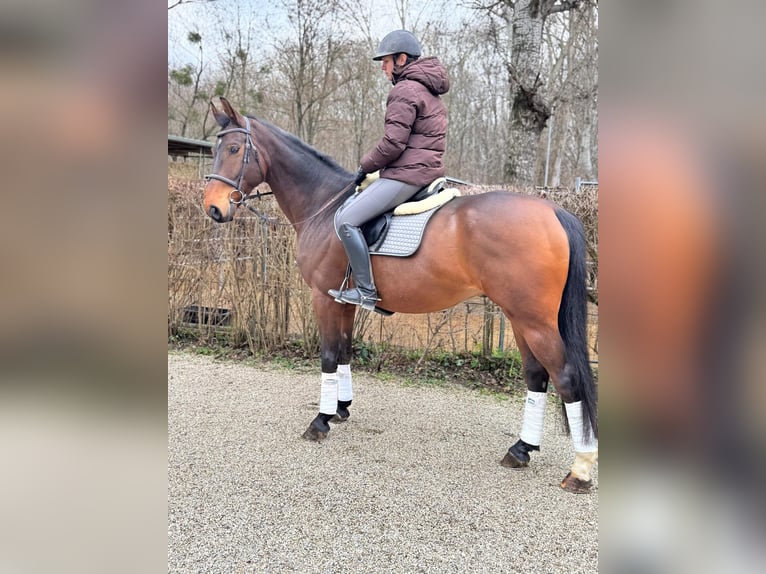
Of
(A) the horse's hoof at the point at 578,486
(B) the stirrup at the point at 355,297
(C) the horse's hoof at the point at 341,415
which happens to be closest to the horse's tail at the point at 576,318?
(A) the horse's hoof at the point at 578,486

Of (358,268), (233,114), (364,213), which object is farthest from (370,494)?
(233,114)

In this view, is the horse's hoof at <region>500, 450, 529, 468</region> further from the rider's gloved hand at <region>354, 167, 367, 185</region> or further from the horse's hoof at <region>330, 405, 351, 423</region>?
the rider's gloved hand at <region>354, 167, 367, 185</region>

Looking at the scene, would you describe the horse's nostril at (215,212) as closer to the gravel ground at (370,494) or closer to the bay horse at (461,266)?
the bay horse at (461,266)

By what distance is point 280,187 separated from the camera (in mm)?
3648

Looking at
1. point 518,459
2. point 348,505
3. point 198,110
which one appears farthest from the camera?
point 198,110

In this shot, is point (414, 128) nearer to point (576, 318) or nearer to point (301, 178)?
point (301, 178)

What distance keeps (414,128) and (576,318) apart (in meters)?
1.57

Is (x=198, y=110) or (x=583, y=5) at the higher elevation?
(x=198, y=110)

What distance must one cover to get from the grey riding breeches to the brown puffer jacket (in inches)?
2.1

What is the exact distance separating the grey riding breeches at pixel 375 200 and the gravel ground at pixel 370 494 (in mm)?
1632

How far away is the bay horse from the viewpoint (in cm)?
270
